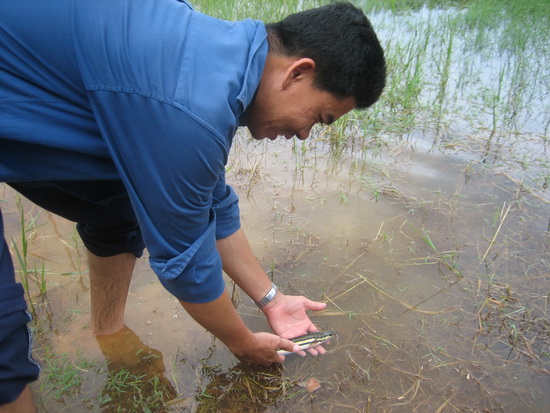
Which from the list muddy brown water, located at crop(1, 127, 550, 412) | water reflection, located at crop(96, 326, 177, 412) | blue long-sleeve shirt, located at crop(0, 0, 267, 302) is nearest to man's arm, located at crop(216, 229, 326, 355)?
muddy brown water, located at crop(1, 127, 550, 412)

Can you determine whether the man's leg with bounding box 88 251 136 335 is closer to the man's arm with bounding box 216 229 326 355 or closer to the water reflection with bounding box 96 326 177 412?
the water reflection with bounding box 96 326 177 412

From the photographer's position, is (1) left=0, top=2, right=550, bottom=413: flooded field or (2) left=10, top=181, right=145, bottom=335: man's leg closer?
(2) left=10, top=181, right=145, bottom=335: man's leg

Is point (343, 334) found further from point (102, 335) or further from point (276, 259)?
point (102, 335)

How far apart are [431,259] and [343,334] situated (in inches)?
33.6

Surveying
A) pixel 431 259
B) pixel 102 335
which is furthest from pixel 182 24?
pixel 431 259

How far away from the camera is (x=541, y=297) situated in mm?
2555

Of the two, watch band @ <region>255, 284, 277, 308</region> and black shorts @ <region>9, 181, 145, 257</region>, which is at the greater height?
black shorts @ <region>9, 181, 145, 257</region>

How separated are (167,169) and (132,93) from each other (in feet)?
0.68

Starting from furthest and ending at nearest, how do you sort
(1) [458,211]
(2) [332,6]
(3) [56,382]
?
(1) [458,211] < (3) [56,382] < (2) [332,6]

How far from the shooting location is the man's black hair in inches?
55.2

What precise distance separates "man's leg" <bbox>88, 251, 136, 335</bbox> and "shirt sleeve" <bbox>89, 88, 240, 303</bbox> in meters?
0.69

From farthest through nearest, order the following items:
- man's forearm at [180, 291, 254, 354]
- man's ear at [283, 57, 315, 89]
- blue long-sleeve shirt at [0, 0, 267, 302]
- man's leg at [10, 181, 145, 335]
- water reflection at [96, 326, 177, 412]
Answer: water reflection at [96, 326, 177, 412] → man's leg at [10, 181, 145, 335] → man's forearm at [180, 291, 254, 354] → man's ear at [283, 57, 315, 89] → blue long-sleeve shirt at [0, 0, 267, 302]

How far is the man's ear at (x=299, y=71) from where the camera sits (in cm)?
139

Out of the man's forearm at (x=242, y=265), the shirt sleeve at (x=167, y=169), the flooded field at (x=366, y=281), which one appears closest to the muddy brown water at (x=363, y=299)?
the flooded field at (x=366, y=281)
